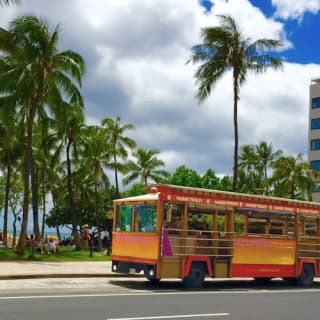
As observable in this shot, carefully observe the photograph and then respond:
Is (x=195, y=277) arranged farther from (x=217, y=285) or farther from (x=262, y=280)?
(x=262, y=280)

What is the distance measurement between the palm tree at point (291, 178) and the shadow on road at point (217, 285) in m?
35.9

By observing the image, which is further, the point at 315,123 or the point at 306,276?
the point at 315,123

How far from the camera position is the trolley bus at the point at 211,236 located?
679 inches

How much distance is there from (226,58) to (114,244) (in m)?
15.4

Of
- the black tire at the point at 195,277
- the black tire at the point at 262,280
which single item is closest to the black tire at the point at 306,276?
the black tire at the point at 262,280

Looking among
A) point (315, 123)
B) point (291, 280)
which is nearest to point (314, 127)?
point (315, 123)

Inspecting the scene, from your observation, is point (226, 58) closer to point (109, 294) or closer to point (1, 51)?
point (1, 51)

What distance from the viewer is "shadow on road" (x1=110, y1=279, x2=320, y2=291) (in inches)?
695

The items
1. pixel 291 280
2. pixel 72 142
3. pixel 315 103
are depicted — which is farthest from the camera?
pixel 315 103

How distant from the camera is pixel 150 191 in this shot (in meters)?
17.8

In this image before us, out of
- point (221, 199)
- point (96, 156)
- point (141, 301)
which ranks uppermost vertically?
point (96, 156)

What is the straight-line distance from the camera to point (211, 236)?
59.5 ft

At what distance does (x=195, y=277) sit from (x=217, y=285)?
79.5 inches

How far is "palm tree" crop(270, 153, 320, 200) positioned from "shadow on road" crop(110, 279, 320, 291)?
35.9 meters
